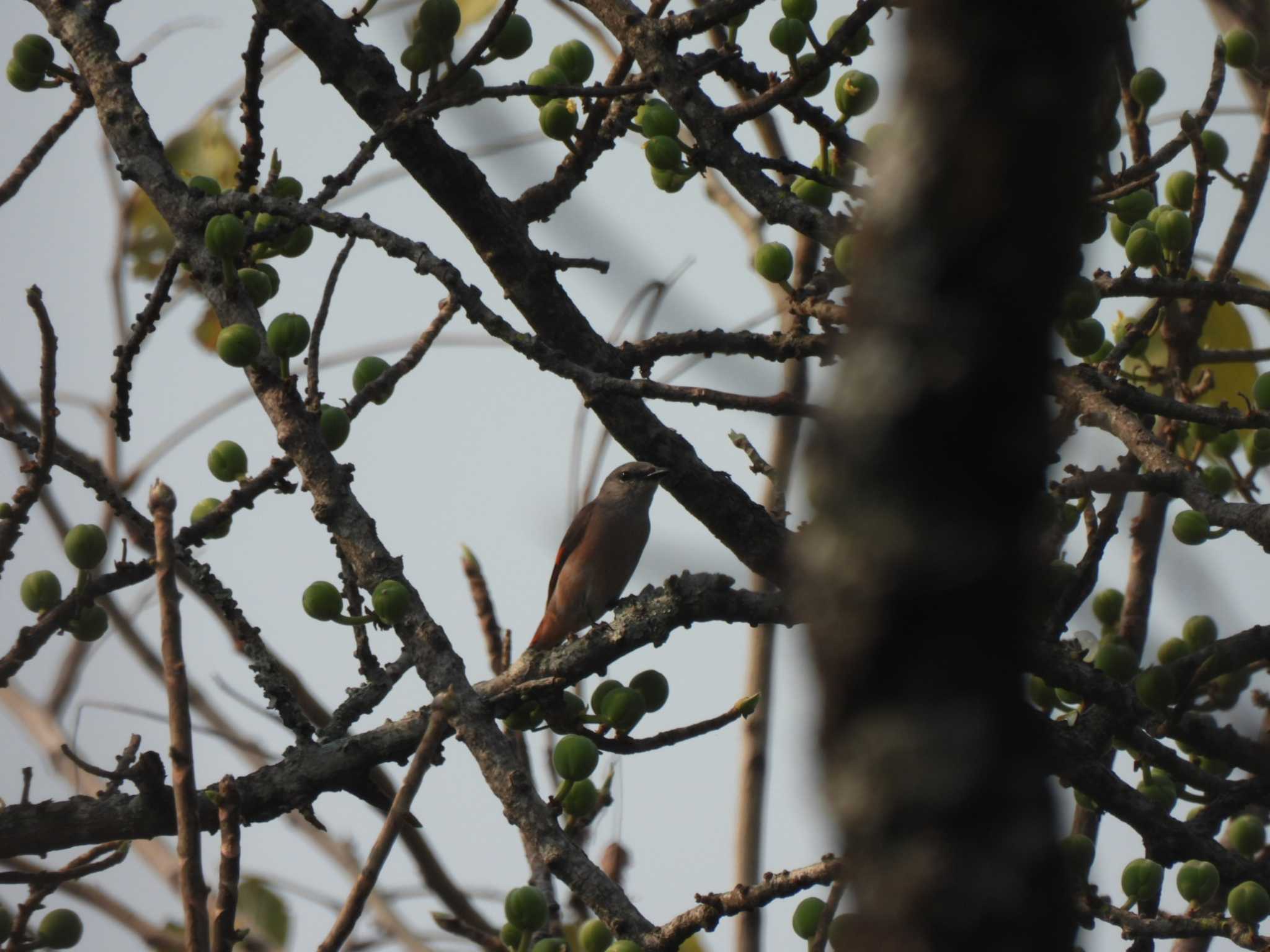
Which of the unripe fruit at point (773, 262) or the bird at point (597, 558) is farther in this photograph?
the bird at point (597, 558)

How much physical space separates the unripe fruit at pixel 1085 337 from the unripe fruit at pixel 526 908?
257 cm

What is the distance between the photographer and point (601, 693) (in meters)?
3.89

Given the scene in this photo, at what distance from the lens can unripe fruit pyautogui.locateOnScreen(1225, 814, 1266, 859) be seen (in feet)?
17.3

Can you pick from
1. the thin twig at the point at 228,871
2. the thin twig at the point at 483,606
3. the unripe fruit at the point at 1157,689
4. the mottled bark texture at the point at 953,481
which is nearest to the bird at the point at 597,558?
the thin twig at the point at 483,606

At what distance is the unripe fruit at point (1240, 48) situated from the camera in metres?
5.18

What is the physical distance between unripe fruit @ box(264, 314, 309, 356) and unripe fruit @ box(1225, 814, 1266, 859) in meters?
3.98

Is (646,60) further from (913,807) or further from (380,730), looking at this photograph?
(913,807)

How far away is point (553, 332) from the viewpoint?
4676 mm

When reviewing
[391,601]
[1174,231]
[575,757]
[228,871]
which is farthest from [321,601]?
[1174,231]

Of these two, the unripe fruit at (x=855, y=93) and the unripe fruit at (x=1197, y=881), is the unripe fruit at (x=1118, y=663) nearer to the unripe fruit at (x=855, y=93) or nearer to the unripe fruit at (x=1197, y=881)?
the unripe fruit at (x=1197, y=881)

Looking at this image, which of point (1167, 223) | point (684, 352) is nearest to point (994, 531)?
point (684, 352)

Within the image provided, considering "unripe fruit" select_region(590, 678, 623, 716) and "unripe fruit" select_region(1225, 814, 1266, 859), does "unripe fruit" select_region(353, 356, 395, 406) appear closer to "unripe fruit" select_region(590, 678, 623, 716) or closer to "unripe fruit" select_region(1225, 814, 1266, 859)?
"unripe fruit" select_region(590, 678, 623, 716)

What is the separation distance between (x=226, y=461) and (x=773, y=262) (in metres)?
1.94

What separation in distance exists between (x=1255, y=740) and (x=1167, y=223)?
75.3 inches
